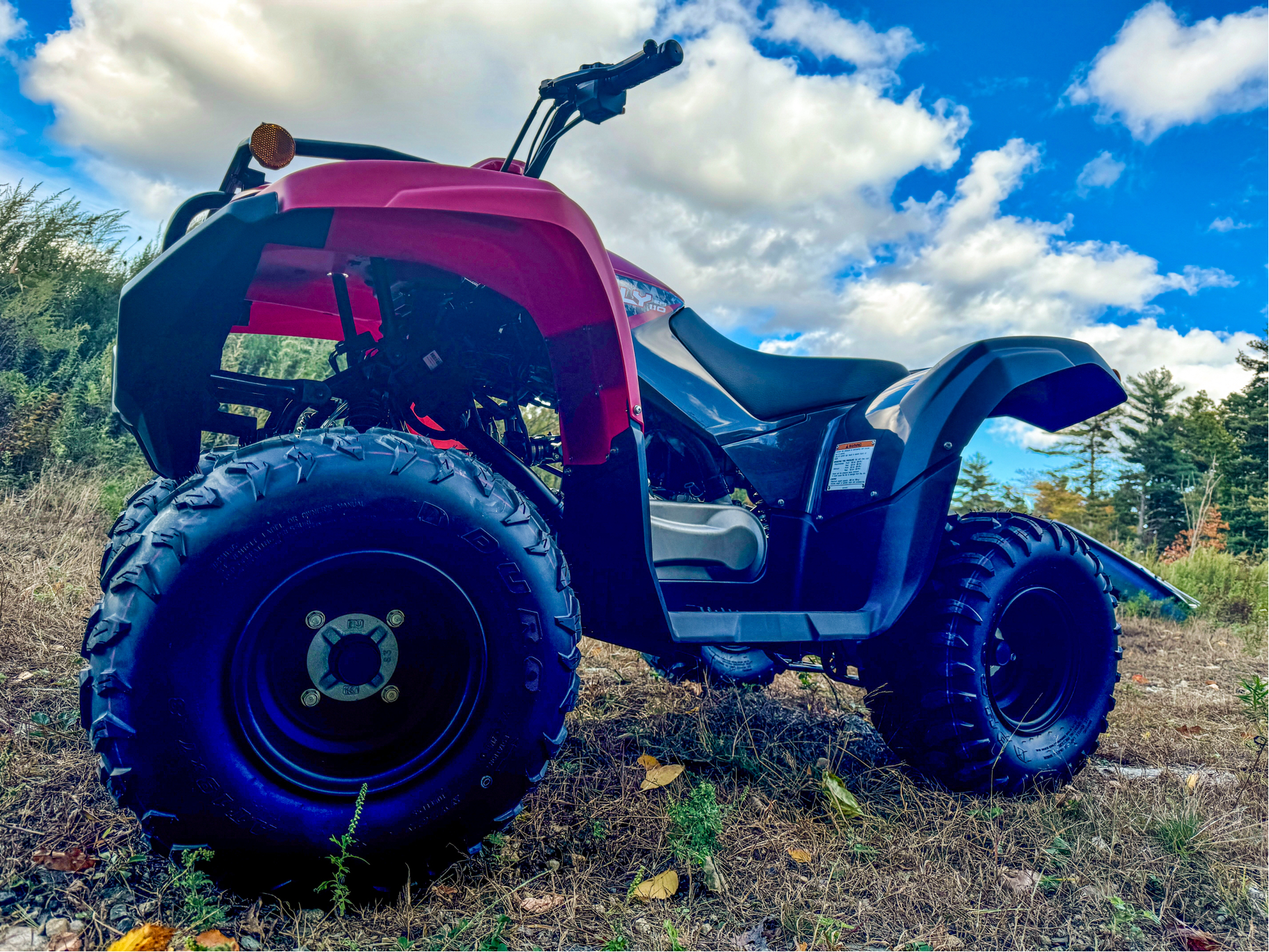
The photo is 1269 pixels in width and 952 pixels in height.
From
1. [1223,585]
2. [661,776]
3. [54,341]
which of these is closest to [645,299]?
[661,776]

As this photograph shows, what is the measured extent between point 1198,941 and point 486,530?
187cm

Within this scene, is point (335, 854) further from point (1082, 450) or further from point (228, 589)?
point (1082, 450)

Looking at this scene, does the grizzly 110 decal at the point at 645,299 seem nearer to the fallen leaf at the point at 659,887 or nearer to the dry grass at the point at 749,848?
the dry grass at the point at 749,848

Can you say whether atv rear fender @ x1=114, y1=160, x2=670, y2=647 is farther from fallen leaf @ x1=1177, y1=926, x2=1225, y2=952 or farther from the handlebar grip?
fallen leaf @ x1=1177, y1=926, x2=1225, y2=952

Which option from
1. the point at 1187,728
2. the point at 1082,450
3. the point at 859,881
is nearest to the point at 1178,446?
the point at 1082,450

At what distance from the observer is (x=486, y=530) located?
1.53 metres

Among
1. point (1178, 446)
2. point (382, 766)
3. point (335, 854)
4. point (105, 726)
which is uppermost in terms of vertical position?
point (1178, 446)

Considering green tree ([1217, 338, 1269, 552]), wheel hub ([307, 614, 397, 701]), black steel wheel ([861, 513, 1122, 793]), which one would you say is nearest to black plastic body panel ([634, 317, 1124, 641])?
black steel wheel ([861, 513, 1122, 793])

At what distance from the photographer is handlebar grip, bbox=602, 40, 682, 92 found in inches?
68.5

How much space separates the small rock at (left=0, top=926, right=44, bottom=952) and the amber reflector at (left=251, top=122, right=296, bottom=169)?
4.94ft

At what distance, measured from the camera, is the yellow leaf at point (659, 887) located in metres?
1.67

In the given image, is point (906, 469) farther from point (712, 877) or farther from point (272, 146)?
point (272, 146)

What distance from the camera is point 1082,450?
28.0 meters

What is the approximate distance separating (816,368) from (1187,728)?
237 centimetres
